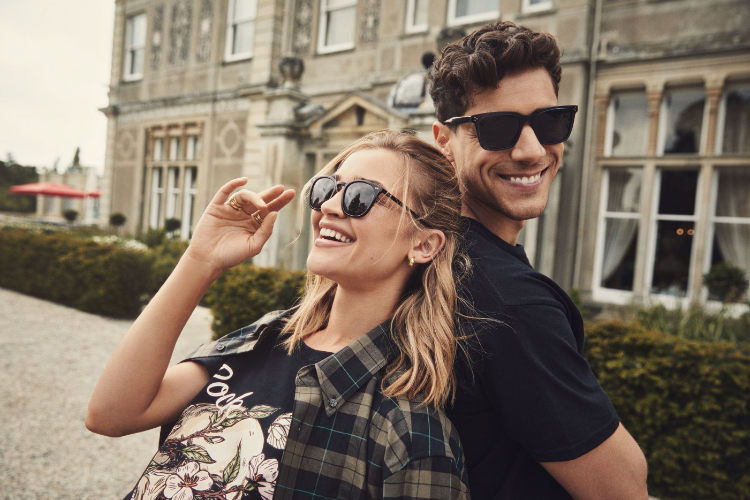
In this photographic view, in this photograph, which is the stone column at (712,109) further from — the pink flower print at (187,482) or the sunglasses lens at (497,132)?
the pink flower print at (187,482)

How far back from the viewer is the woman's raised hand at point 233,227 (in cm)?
165

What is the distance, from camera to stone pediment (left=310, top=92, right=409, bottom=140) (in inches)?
332

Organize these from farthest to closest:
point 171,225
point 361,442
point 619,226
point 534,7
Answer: point 171,225, point 534,7, point 619,226, point 361,442

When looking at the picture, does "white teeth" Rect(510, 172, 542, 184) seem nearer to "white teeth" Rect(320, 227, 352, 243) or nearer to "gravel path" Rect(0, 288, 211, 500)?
"white teeth" Rect(320, 227, 352, 243)

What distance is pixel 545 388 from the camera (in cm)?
124

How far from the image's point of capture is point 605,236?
878cm

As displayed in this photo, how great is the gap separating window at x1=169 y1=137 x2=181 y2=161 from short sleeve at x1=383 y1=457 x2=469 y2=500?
16449mm

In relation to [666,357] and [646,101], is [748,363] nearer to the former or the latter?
[666,357]

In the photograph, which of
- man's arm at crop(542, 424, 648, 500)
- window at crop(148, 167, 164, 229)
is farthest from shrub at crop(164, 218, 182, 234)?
man's arm at crop(542, 424, 648, 500)

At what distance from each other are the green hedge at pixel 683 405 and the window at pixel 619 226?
16.2ft

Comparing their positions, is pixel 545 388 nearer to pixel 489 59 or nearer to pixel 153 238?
pixel 489 59

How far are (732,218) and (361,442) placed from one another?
8.32m

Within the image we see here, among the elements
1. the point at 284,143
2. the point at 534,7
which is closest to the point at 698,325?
the point at 534,7

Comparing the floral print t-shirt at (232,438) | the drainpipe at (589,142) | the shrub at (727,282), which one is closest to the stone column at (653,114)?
the drainpipe at (589,142)
